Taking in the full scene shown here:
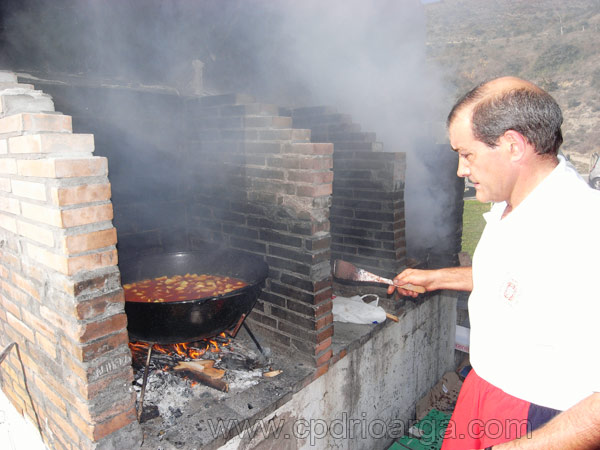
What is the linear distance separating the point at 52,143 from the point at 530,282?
225cm

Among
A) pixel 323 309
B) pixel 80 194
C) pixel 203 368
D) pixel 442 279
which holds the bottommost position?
pixel 203 368

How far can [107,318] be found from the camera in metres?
2.18

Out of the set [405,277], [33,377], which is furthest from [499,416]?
[33,377]

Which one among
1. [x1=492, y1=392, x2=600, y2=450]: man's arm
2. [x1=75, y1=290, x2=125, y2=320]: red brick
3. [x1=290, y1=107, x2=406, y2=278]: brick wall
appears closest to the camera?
[x1=492, y1=392, x2=600, y2=450]: man's arm

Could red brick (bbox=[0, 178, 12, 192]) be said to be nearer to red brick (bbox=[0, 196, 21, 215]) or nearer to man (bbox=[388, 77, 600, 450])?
red brick (bbox=[0, 196, 21, 215])

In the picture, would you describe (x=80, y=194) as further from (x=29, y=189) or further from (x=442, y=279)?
(x=442, y=279)

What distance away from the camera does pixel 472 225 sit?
15.5 meters

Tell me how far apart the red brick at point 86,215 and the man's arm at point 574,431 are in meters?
2.14

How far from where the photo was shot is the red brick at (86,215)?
6.45 feet

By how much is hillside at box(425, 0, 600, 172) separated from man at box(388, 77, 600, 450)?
33.4m

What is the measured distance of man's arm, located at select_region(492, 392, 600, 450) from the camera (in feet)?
4.70

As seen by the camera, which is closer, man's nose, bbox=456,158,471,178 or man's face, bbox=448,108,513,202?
man's face, bbox=448,108,513,202

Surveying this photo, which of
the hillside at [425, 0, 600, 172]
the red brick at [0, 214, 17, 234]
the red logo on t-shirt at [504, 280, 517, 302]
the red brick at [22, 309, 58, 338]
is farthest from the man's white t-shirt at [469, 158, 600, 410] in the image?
the hillside at [425, 0, 600, 172]

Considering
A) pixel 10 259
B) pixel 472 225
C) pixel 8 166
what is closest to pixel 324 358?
pixel 10 259
